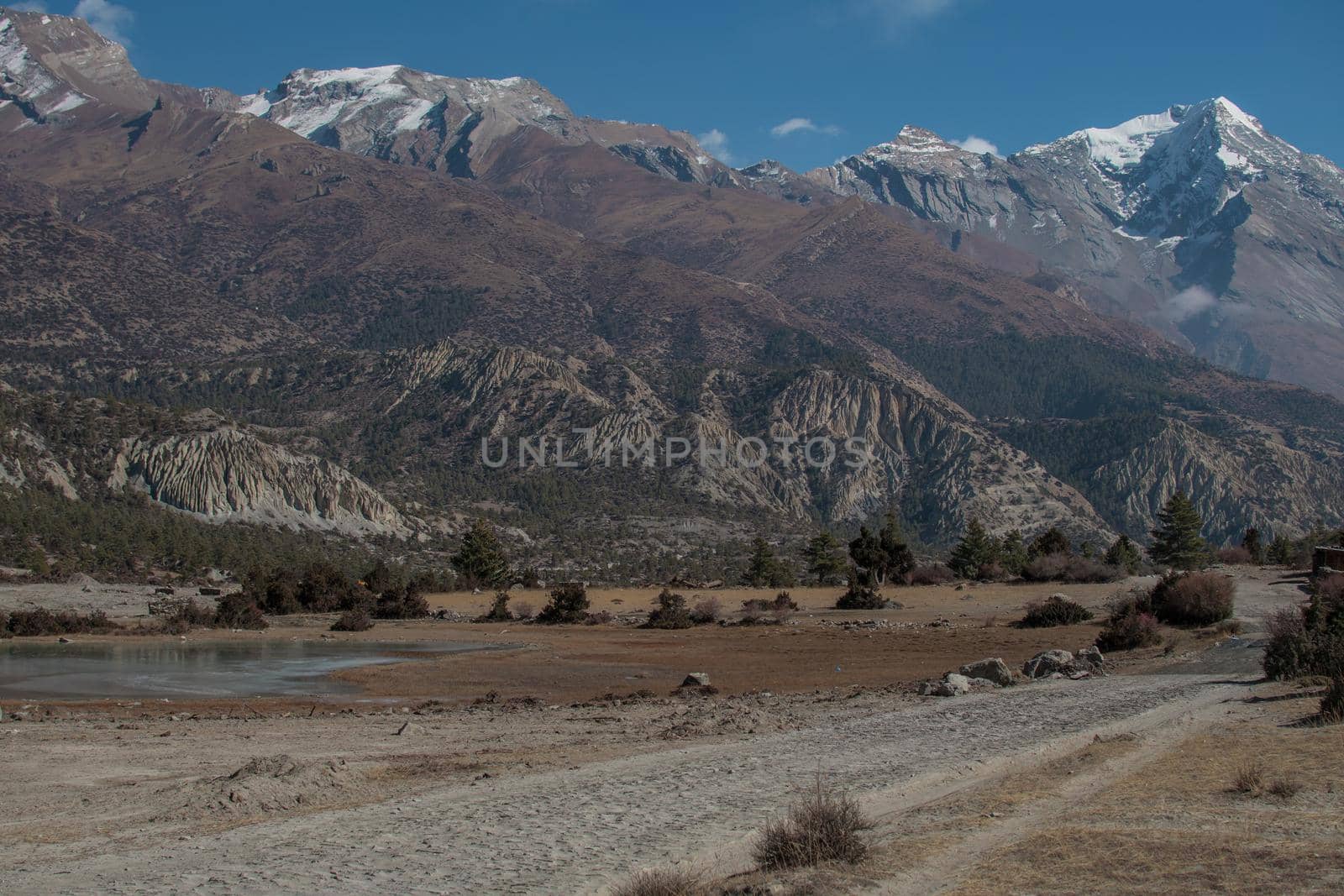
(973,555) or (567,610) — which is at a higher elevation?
(973,555)

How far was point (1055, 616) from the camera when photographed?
4056 cm

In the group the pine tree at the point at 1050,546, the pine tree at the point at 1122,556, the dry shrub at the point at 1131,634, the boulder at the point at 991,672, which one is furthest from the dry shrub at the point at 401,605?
the pine tree at the point at 1122,556

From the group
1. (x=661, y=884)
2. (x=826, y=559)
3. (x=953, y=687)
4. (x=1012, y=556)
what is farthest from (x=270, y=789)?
(x=1012, y=556)

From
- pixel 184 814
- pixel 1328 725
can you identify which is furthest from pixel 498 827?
pixel 1328 725

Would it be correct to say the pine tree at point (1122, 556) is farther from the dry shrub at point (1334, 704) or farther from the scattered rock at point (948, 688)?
the dry shrub at point (1334, 704)

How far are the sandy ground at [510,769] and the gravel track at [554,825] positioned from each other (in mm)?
38

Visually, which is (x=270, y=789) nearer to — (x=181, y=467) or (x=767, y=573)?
(x=767, y=573)

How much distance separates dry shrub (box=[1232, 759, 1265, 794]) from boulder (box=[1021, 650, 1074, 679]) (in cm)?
1212

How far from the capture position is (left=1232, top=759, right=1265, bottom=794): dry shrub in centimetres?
1221

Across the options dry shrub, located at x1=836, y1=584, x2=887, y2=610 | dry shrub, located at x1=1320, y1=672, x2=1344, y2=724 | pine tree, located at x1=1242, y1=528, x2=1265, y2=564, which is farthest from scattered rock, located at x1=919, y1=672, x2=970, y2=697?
pine tree, located at x1=1242, y1=528, x2=1265, y2=564

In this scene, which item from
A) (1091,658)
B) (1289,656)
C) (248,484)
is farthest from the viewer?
(248,484)

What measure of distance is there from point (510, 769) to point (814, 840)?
20.8ft

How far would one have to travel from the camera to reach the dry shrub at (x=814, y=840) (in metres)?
9.88

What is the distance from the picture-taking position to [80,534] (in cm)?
7412
